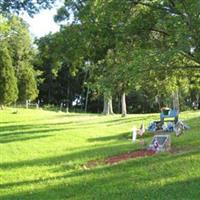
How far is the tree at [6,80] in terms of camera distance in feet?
211

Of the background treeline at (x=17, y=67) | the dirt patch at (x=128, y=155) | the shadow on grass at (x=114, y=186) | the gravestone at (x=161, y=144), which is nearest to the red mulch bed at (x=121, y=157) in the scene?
the dirt patch at (x=128, y=155)

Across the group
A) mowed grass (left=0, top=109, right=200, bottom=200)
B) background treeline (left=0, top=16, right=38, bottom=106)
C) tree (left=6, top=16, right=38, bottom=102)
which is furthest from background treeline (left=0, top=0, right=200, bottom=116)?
tree (left=6, top=16, right=38, bottom=102)

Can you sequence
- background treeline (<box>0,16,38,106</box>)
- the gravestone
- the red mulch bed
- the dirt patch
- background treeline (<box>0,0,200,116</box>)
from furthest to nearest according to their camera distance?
1. background treeline (<box>0,16,38,106</box>)
2. the gravestone
3. the dirt patch
4. the red mulch bed
5. background treeline (<box>0,0,200,116</box>)

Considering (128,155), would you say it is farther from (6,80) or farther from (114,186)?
(6,80)

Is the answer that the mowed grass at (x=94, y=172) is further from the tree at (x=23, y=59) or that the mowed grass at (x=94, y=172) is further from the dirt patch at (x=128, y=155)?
the tree at (x=23, y=59)

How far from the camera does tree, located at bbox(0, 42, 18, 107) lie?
2534 inches

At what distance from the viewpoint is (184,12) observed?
50.8 ft

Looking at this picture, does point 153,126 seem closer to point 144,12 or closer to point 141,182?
point 144,12

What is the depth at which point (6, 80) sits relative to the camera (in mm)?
64562

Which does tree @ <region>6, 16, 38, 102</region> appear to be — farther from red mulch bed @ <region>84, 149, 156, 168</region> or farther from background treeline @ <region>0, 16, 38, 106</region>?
red mulch bed @ <region>84, 149, 156, 168</region>

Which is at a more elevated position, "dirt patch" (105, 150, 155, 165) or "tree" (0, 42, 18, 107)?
"tree" (0, 42, 18, 107)

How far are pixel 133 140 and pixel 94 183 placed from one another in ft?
38.6

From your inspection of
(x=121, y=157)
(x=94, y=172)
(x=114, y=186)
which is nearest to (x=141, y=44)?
(x=121, y=157)

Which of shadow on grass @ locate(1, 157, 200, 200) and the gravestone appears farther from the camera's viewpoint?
the gravestone
